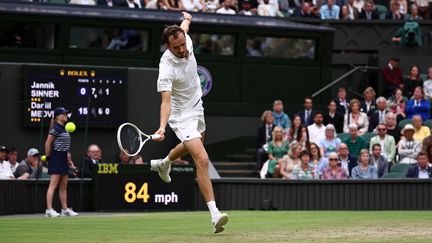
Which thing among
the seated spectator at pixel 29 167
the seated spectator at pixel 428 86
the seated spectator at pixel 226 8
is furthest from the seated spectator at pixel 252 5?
the seated spectator at pixel 29 167

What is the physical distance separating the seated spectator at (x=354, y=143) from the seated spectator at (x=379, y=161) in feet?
3.00

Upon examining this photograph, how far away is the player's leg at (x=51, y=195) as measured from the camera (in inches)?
691

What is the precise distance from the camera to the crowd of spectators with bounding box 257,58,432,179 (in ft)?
68.7

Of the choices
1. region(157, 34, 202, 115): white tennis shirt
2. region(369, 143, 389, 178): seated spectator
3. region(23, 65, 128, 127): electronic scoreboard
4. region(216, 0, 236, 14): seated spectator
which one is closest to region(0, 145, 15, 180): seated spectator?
region(23, 65, 128, 127): electronic scoreboard

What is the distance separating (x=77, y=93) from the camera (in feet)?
68.8

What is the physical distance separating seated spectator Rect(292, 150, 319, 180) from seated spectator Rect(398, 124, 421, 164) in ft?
6.61

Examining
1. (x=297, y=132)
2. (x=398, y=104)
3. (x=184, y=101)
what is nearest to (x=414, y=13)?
(x=398, y=104)

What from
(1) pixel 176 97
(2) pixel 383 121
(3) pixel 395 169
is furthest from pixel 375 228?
(2) pixel 383 121

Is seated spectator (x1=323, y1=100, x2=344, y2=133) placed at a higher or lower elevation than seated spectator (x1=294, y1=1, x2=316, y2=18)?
lower

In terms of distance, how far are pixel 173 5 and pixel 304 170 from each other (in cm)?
677

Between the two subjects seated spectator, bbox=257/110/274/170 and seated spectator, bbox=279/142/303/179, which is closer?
seated spectator, bbox=279/142/303/179

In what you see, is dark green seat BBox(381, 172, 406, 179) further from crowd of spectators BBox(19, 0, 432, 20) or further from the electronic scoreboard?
crowd of spectators BBox(19, 0, 432, 20)

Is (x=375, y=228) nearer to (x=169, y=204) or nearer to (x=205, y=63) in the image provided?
(x=169, y=204)

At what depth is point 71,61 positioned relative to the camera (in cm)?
2436
